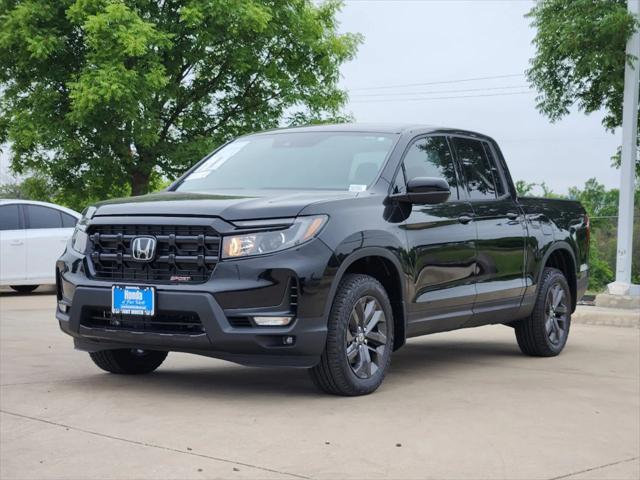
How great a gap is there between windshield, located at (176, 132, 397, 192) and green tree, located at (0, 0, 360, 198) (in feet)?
83.4

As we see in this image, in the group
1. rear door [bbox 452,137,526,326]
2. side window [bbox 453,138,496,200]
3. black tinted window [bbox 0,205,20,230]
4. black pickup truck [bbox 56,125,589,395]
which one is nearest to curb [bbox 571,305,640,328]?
rear door [bbox 452,137,526,326]

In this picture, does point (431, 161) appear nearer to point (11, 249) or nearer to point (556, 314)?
point (556, 314)

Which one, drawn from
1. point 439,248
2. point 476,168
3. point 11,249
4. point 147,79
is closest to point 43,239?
point 11,249

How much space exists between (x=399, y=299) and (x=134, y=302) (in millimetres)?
1870

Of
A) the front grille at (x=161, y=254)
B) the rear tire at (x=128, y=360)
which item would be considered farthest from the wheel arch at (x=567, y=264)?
the front grille at (x=161, y=254)

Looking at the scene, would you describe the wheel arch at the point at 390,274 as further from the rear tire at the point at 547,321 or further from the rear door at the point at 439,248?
the rear tire at the point at 547,321

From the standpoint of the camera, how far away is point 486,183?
9.62 meters

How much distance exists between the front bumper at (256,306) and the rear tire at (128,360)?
1.19m

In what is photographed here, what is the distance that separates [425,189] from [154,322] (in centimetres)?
211

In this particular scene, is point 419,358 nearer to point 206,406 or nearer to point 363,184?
point 363,184

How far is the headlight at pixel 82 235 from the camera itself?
7790 millimetres

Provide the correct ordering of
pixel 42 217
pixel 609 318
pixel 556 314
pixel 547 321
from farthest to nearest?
pixel 42 217
pixel 609 318
pixel 556 314
pixel 547 321

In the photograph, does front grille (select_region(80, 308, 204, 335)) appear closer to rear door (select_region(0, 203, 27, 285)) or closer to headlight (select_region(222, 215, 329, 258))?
headlight (select_region(222, 215, 329, 258))

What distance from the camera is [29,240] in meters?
18.4
